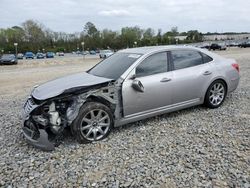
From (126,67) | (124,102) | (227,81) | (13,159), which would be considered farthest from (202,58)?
(13,159)

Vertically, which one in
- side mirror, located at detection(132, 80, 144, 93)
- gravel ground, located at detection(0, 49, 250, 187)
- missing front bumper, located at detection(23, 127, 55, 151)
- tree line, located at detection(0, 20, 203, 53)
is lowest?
gravel ground, located at detection(0, 49, 250, 187)

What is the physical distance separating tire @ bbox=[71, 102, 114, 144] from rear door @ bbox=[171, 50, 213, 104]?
147cm

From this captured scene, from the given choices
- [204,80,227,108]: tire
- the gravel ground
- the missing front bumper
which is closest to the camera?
the gravel ground

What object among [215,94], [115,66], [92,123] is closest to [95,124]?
[92,123]

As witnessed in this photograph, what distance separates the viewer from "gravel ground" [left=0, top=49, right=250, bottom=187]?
2.76 metres

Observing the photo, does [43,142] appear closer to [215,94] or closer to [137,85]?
[137,85]

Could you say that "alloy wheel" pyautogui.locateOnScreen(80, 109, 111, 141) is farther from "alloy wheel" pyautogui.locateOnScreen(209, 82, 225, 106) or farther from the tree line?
the tree line

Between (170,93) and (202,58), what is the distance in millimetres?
1273

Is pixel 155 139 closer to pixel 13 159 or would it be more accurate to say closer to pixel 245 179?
pixel 245 179

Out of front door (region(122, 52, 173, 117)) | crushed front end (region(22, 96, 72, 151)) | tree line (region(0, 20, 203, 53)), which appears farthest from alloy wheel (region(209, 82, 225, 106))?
tree line (region(0, 20, 203, 53))

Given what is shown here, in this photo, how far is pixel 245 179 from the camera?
2680mm

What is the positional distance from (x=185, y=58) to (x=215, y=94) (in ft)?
3.72

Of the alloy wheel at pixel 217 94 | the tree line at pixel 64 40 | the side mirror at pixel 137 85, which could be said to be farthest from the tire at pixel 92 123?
the tree line at pixel 64 40

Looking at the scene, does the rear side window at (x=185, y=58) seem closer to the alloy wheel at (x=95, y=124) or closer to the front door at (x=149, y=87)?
the front door at (x=149, y=87)
